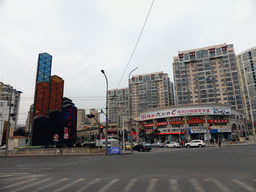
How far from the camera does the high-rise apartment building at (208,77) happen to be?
92.6 m

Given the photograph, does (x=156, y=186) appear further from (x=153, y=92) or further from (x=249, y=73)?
(x=249, y=73)

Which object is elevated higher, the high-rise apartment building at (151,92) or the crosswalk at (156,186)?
the high-rise apartment building at (151,92)

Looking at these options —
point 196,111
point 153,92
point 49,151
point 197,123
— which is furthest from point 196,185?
point 153,92

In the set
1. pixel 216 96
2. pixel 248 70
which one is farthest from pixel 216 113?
pixel 248 70

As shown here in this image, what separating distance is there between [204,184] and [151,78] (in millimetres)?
124261

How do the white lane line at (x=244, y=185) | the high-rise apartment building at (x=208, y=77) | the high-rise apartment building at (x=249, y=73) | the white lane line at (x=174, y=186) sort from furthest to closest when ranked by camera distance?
the high-rise apartment building at (x=249, y=73) < the high-rise apartment building at (x=208, y=77) < the white lane line at (x=174, y=186) < the white lane line at (x=244, y=185)

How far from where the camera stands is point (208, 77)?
320 ft

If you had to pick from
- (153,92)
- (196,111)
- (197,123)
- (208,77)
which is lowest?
(197,123)

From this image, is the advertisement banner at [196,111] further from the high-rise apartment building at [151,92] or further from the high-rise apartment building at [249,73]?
the high-rise apartment building at [151,92]

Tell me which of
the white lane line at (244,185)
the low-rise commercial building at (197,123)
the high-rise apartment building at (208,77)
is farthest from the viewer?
the high-rise apartment building at (208,77)

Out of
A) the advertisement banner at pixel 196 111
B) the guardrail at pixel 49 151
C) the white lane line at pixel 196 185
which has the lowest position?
the guardrail at pixel 49 151

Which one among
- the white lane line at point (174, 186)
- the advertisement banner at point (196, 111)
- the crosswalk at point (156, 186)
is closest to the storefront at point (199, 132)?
the advertisement banner at point (196, 111)

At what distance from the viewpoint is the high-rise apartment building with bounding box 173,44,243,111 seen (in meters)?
92.6

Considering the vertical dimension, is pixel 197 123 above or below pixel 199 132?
above
